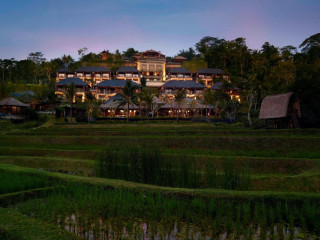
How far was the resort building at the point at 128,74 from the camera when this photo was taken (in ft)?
252

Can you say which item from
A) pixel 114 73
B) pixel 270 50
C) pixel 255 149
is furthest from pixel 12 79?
pixel 255 149

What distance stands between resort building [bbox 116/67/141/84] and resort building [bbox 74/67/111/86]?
10.9 ft

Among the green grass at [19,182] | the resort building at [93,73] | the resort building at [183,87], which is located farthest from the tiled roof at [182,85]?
the green grass at [19,182]

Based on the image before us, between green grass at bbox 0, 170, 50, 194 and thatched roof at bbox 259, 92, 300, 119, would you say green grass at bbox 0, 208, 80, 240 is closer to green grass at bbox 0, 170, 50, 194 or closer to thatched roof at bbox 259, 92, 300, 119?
green grass at bbox 0, 170, 50, 194

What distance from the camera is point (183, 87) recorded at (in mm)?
66375

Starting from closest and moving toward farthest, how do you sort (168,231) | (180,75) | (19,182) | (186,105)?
(168,231) → (19,182) → (186,105) → (180,75)

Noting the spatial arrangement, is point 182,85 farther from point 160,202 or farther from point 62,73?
point 160,202

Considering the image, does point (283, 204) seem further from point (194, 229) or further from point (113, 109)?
point (113, 109)

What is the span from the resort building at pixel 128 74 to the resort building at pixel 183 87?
1218 cm

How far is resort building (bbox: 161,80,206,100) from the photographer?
218 feet

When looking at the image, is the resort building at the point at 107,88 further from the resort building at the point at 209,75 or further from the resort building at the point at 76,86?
the resort building at the point at 209,75

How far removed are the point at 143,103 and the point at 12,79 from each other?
2056 inches

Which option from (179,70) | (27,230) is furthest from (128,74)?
(27,230)

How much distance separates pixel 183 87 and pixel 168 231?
61.8 metres
